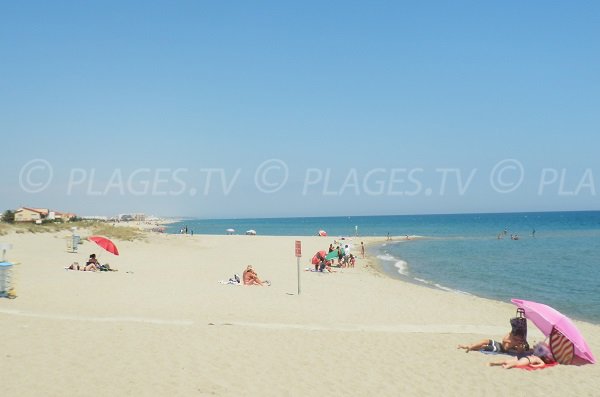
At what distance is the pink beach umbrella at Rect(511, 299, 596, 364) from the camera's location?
889 centimetres

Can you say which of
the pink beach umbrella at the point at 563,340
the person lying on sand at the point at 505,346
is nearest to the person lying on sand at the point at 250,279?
the person lying on sand at the point at 505,346

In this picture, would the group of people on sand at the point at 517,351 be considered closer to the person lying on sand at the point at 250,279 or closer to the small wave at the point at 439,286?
the person lying on sand at the point at 250,279

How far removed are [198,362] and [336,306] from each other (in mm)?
7055

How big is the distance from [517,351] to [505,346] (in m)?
0.22

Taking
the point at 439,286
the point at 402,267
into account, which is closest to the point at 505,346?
the point at 439,286

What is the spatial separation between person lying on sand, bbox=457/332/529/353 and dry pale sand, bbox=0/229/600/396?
1.02 feet

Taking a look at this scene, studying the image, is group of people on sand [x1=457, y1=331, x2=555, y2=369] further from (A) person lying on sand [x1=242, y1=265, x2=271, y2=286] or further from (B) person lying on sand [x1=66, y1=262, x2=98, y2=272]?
(B) person lying on sand [x1=66, y1=262, x2=98, y2=272]

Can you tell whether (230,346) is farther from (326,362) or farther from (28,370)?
(28,370)

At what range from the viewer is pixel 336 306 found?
1455 centimetres

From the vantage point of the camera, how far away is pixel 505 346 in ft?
31.2

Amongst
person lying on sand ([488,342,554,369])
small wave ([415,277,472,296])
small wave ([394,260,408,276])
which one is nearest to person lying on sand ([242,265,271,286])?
small wave ([415,277,472,296])

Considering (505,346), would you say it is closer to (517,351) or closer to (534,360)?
(517,351)

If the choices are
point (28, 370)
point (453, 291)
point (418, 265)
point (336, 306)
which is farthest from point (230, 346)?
point (418, 265)

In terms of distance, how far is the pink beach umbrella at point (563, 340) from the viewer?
889 centimetres
